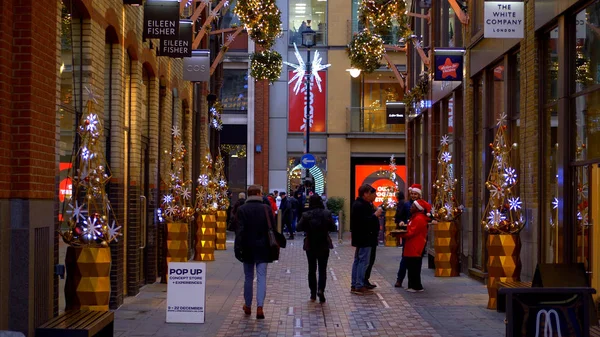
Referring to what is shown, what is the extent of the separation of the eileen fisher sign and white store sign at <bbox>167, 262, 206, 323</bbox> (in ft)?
16.4

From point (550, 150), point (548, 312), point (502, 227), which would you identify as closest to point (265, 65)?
point (550, 150)

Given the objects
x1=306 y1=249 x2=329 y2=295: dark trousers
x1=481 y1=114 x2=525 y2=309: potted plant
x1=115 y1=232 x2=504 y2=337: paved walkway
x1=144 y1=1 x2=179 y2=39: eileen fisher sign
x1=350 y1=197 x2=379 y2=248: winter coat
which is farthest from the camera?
x1=350 y1=197 x2=379 y2=248: winter coat

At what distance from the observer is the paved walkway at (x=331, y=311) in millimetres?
12938

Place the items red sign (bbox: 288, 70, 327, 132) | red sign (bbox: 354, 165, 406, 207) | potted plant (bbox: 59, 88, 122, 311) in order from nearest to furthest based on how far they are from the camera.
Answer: potted plant (bbox: 59, 88, 122, 311), red sign (bbox: 354, 165, 406, 207), red sign (bbox: 288, 70, 327, 132)

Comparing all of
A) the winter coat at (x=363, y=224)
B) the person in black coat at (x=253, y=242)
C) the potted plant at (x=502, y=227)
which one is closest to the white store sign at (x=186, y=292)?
the person in black coat at (x=253, y=242)

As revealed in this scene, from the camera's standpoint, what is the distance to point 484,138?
2050 cm

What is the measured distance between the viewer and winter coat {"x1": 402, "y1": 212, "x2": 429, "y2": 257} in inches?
711

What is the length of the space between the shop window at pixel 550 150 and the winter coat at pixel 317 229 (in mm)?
3486

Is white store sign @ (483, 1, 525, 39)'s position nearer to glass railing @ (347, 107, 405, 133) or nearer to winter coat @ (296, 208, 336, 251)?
winter coat @ (296, 208, 336, 251)

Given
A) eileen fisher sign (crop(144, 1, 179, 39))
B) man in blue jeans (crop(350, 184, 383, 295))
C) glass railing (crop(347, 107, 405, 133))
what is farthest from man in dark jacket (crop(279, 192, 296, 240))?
eileen fisher sign (crop(144, 1, 179, 39))

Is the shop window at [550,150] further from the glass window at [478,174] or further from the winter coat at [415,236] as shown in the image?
the glass window at [478,174]

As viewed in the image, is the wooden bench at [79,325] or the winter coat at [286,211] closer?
the wooden bench at [79,325]

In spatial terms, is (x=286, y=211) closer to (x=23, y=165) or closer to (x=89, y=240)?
(x=89, y=240)

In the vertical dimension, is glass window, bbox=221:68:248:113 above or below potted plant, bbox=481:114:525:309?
above
